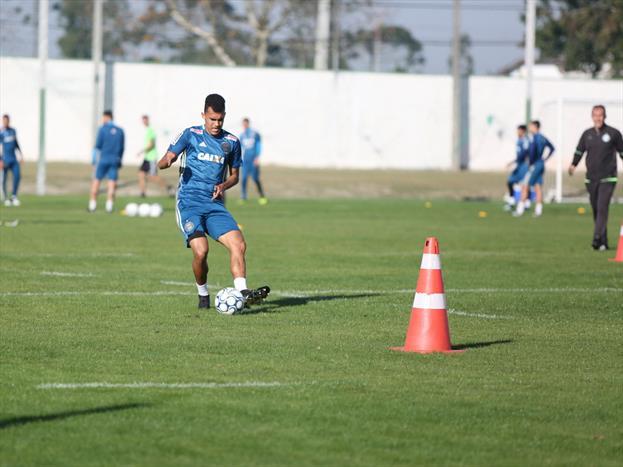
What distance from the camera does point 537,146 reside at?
33.4 m

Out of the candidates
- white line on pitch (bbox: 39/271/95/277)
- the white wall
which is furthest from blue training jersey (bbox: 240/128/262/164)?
white line on pitch (bbox: 39/271/95/277)

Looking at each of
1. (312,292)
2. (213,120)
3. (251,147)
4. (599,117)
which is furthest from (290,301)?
(251,147)

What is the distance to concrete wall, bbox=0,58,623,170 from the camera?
55.0 meters

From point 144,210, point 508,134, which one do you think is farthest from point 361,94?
point 144,210

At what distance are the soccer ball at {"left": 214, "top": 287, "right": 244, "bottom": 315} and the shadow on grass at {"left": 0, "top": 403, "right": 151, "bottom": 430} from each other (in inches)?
176

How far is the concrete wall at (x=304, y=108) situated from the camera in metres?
55.0

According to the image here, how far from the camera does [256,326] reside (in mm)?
11320

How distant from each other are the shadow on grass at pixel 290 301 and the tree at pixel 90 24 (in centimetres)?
4573

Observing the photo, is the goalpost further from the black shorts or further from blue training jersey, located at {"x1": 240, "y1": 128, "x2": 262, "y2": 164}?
the black shorts

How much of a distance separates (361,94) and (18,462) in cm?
5291

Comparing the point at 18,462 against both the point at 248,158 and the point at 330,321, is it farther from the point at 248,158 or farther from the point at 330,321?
the point at 248,158

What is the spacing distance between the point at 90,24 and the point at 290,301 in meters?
48.2

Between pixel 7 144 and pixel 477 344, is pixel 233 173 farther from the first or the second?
pixel 7 144

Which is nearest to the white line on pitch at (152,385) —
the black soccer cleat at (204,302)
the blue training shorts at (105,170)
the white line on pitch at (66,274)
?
the black soccer cleat at (204,302)
